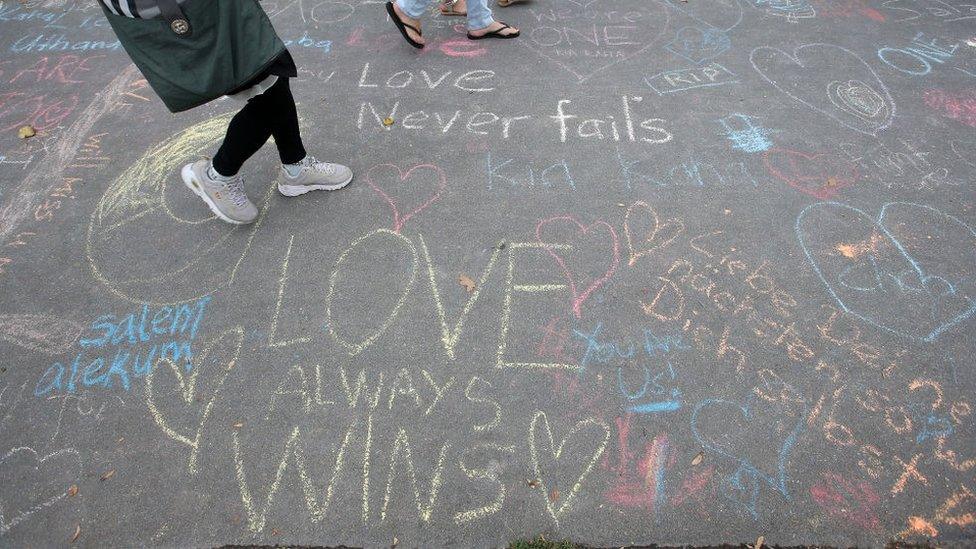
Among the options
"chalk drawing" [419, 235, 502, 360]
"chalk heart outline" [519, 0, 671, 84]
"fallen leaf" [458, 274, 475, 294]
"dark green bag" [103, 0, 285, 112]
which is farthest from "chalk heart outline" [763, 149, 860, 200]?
"dark green bag" [103, 0, 285, 112]

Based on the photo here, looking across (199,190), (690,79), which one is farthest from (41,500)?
(690,79)

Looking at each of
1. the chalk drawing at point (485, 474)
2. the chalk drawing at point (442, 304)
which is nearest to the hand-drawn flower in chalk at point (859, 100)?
the chalk drawing at point (442, 304)

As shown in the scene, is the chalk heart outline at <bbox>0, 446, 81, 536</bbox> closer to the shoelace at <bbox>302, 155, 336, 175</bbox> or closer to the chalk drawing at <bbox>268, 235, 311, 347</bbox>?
the chalk drawing at <bbox>268, 235, 311, 347</bbox>

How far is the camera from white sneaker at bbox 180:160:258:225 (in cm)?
280

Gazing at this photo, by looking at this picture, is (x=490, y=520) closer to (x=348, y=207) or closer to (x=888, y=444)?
(x=888, y=444)

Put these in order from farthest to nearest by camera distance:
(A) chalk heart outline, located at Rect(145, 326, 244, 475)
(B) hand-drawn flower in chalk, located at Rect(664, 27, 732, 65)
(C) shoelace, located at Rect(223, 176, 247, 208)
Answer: (B) hand-drawn flower in chalk, located at Rect(664, 27, 732, 65)
(C) shoelace, located at Rect(223, 176, 247, 208)
(A) chalk heart outline, located at Rect(145, 326, 244, 475)

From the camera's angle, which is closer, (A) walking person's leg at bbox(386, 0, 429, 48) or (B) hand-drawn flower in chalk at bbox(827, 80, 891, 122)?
(B) hand-drawn flower in chalk at bbox(827, 80, 891, 122)

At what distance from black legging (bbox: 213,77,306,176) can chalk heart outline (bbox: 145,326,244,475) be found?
3.02ft

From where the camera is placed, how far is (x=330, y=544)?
1.88 meters

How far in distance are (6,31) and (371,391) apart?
18.1 ft

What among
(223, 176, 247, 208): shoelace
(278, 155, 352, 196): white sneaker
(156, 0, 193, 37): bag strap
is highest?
(156, 0, 193, 37): bag strap

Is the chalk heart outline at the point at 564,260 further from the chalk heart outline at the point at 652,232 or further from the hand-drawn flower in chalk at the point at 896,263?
the hand-drawn flower in chalk at the point at 896,263

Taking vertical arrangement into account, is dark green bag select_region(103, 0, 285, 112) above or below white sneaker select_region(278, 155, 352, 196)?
above

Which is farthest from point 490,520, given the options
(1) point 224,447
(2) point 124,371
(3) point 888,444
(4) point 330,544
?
(2) point 124,371
